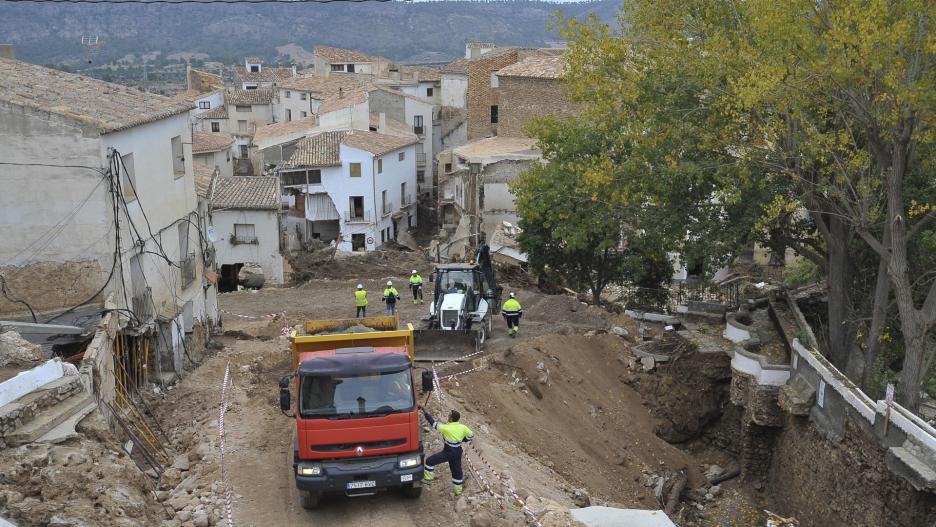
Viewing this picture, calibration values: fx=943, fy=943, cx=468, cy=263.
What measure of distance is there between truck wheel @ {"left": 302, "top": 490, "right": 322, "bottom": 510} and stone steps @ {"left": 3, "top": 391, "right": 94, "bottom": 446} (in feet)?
13.1

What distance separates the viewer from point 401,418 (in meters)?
13.5

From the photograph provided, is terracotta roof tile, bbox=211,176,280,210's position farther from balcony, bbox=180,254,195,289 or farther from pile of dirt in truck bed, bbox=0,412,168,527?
pile of dirt in truck bed, bbox=0,412,168,527

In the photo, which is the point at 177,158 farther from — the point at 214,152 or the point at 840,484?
the point at 214,152

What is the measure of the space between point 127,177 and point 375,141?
35.5 m

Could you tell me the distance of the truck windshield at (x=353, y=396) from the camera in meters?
13.5

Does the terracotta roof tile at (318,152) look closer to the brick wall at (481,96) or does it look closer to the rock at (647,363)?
the brick wall at (481,96)

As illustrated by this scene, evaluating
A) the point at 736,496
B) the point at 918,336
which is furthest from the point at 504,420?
the point at 918,336

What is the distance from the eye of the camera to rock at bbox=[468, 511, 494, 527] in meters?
13.2

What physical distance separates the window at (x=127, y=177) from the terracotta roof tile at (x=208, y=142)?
3697cm

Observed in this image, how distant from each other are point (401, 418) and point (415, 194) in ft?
162

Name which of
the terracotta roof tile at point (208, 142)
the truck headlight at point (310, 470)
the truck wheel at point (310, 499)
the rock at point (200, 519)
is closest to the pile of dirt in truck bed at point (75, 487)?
the rock at point (200, 519)

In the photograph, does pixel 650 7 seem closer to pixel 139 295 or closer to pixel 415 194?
pixel 139 295

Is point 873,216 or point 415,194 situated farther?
point 415,194

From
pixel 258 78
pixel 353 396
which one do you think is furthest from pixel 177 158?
pixel 258 78
